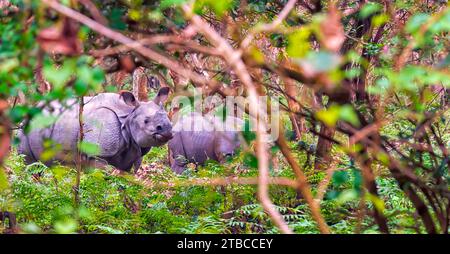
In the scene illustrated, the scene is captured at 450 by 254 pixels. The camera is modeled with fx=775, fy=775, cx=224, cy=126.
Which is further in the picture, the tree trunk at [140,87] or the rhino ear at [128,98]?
the tree trunk at [140,87]

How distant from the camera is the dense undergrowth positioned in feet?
17.5

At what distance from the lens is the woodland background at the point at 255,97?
2287 millimetres

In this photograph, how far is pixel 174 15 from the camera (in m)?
3.71

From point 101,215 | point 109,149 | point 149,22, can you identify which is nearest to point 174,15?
point 149,22

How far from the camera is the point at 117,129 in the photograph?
1063 cm

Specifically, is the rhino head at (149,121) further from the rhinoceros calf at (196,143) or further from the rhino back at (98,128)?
the rhinoceros calf at (196,143)

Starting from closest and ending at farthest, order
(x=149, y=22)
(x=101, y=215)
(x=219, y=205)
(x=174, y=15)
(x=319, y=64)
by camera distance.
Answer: (x=319, y=64)
(x=149, y=22)
(x=174, y=15)
(x=101, y=215)
(x=219, y=205)

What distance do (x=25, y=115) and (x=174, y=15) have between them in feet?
3.96

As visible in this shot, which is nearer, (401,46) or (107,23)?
(107,23)

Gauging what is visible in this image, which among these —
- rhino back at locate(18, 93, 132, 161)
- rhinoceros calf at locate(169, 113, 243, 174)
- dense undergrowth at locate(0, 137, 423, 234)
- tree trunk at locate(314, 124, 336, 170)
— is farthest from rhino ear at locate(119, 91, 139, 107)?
tree trunk at locate(314, 124, 336, 170)

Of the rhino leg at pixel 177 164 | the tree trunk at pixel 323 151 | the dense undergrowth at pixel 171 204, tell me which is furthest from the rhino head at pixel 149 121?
the tree trunk at pixel 323 151

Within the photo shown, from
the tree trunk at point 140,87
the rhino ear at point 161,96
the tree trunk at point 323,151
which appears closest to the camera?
the tree trunk at point 323,151

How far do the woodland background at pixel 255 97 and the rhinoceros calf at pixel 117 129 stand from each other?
184 centimetres
